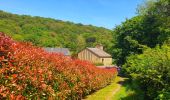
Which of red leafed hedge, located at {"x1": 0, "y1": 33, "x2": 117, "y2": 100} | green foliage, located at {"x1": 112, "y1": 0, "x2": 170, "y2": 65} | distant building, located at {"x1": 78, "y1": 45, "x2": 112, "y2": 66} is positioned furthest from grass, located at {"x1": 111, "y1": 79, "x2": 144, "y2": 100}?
distant building, located at {"x1": 78, "y1": 45, "x2": 112, "y2": 66}

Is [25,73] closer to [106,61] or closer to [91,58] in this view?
[91,58]

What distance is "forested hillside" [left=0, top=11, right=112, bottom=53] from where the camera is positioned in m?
121

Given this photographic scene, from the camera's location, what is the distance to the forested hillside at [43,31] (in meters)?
121

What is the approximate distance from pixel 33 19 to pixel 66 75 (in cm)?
14598

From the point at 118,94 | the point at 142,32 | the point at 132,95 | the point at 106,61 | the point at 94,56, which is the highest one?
the point at 142,32

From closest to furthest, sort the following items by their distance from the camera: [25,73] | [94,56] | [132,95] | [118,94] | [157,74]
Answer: [25,73] < [157,74] < [132,95] < [118,94] < [94,56]

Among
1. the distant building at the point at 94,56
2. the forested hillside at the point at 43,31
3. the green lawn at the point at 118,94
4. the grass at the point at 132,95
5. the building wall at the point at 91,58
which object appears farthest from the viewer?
the forested hillside at the point at 43,31

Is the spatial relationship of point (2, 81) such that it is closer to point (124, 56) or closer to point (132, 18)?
point (124, 56)

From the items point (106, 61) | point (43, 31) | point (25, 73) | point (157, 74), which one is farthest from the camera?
point (43, 31)

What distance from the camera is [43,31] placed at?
14588 centimetres

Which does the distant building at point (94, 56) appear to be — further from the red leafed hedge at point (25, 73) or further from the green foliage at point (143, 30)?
the red leafed hedge at point (25, 73)

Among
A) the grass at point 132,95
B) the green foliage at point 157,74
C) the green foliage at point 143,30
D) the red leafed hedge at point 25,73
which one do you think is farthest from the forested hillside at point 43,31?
the red leafed hedge at point 25,73

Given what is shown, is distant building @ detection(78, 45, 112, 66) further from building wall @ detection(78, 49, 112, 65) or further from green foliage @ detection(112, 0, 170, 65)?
green foliage @ detection(112, 0, 170, 65)

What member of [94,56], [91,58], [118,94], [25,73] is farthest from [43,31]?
[25,73]
